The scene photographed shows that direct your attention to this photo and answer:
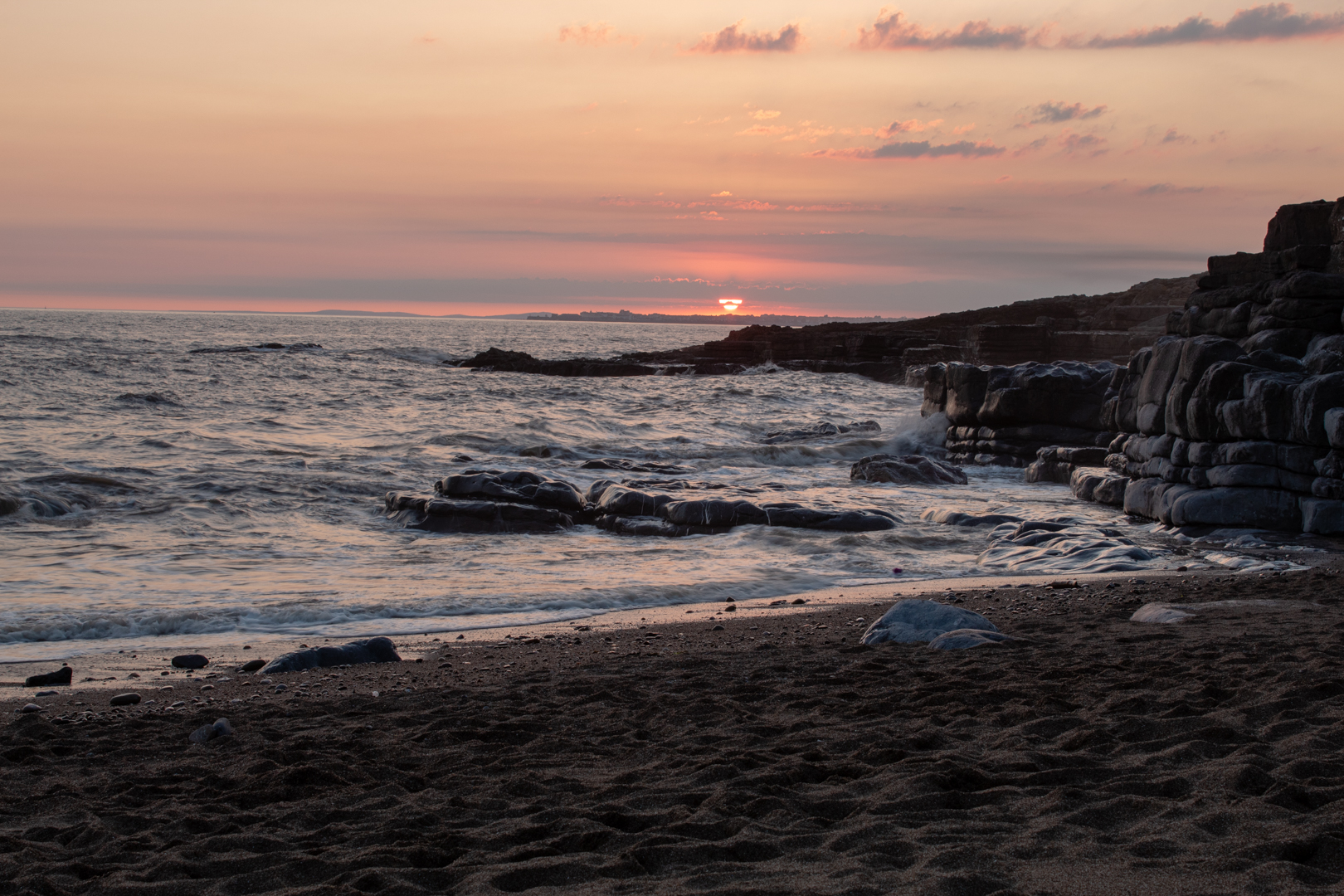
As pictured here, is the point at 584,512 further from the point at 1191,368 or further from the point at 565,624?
the point at 1191,368

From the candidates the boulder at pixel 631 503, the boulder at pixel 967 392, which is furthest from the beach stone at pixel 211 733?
the boulder at pixel 967 392

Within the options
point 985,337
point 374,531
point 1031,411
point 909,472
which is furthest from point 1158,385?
point 985,337

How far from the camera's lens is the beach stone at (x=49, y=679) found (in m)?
5.45

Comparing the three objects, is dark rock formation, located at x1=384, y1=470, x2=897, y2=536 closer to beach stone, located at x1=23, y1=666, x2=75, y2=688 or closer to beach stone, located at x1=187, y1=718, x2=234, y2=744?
beach stone, located at x1=23, y1=666, x2=75, y2=688

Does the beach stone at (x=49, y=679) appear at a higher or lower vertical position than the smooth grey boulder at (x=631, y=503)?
lower

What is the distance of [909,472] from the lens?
16.2 metres

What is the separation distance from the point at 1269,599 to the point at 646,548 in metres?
6.10

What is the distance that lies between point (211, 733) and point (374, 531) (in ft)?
23.8

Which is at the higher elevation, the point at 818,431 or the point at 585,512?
the point at 818,431

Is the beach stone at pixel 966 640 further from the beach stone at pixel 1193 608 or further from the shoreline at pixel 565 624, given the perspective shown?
the shoreline at pixel 565 624

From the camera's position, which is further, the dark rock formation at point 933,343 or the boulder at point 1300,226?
the dark rock formation at point 933,343

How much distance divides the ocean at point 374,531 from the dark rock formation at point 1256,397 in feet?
2.87

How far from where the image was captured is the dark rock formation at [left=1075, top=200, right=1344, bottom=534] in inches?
396

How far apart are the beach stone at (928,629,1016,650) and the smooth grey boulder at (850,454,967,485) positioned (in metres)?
10.3
